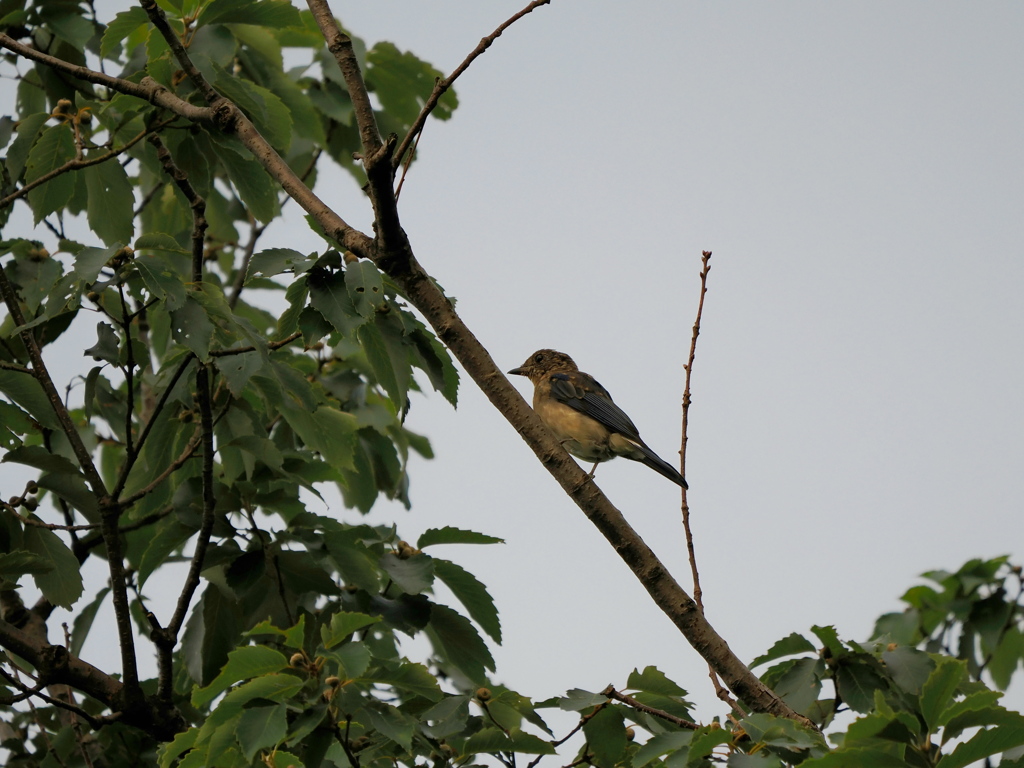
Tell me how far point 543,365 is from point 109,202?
4.36 meters

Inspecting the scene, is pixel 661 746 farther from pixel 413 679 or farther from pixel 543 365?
pixel 543 365

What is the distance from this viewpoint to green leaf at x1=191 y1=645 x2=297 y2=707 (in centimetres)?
273

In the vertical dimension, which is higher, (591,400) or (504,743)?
(591,400)

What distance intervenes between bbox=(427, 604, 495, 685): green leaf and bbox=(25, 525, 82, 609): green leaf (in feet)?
4.45

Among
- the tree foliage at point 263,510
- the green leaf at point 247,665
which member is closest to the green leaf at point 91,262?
the tree foliage at point 263,510

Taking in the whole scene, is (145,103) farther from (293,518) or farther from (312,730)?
(312,730)

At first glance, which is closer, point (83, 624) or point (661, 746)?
point (661, 746)

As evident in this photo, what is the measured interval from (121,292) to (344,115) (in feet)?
9.00

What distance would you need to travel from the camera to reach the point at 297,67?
20.2 feet

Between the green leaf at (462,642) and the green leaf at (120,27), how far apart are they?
2605mm

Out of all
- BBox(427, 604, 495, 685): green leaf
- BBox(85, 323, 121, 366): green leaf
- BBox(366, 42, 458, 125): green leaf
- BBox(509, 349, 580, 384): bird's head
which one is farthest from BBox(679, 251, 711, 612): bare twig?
BBox(509, 349, 580, 384): bird's head

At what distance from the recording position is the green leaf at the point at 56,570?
3.84m

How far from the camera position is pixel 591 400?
7449 mm

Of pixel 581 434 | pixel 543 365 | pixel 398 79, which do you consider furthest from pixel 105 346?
pixel 543 365
